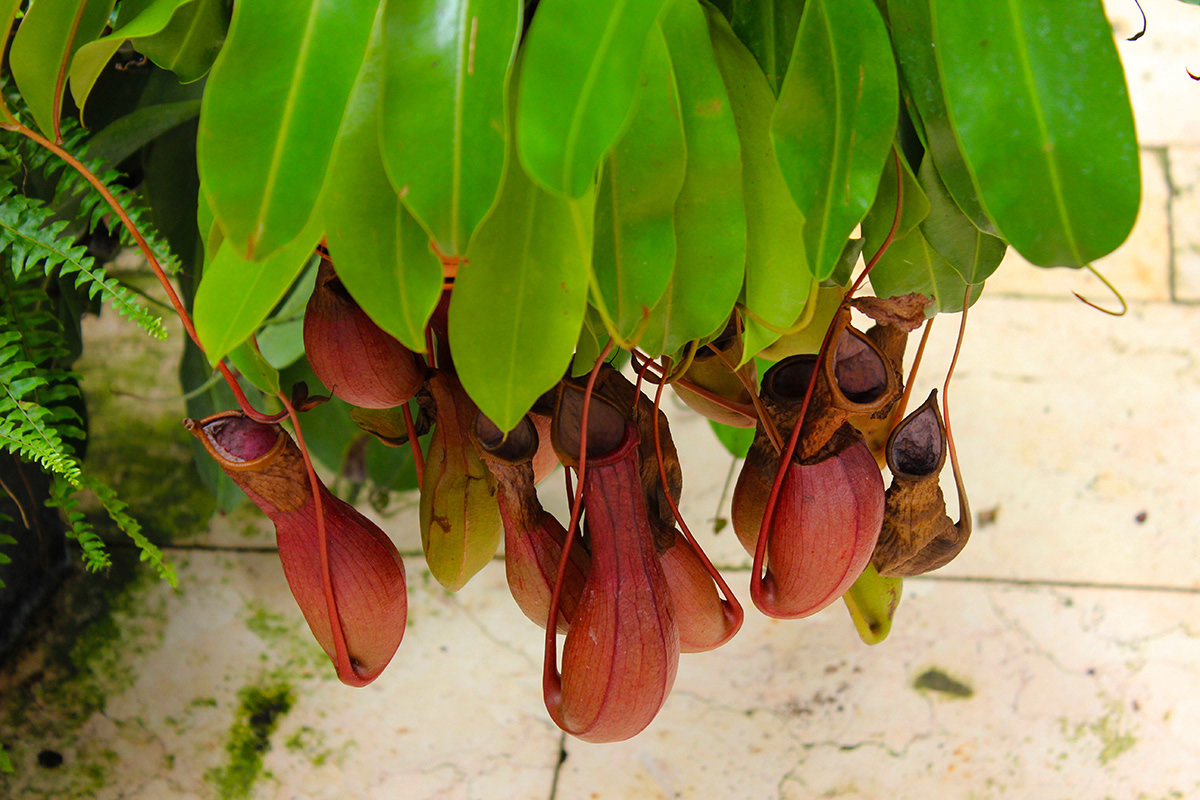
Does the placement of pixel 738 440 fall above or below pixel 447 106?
below

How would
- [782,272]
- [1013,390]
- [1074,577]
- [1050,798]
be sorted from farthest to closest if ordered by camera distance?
[1013,390]
[1074,577]
[1050,798]
[782,272]

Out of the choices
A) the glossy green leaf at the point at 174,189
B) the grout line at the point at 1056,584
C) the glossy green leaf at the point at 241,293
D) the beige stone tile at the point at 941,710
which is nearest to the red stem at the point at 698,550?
the glossy green leaf at the point at 241,293

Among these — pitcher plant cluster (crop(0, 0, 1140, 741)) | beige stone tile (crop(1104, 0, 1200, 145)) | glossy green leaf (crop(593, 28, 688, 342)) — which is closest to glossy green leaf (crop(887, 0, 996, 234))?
pitcher plant cluster (crop(0, 0, 1140, 741))

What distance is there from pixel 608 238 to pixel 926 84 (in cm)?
18

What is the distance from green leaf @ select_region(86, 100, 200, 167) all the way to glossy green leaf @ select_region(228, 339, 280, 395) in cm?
27

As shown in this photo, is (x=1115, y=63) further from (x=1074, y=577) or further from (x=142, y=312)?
(x=1074, y=577)

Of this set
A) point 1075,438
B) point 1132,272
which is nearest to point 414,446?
point 1075,438

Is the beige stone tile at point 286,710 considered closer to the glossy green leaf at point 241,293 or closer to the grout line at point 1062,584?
the grout line at point 1062,584

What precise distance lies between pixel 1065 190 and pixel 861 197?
0.08m

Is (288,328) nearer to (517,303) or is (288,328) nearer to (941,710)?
(517,303)

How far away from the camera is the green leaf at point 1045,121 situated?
344mm

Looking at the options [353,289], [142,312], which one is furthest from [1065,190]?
[142,312]

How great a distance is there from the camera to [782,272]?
0.43 meters

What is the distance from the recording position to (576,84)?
1.07 ft
